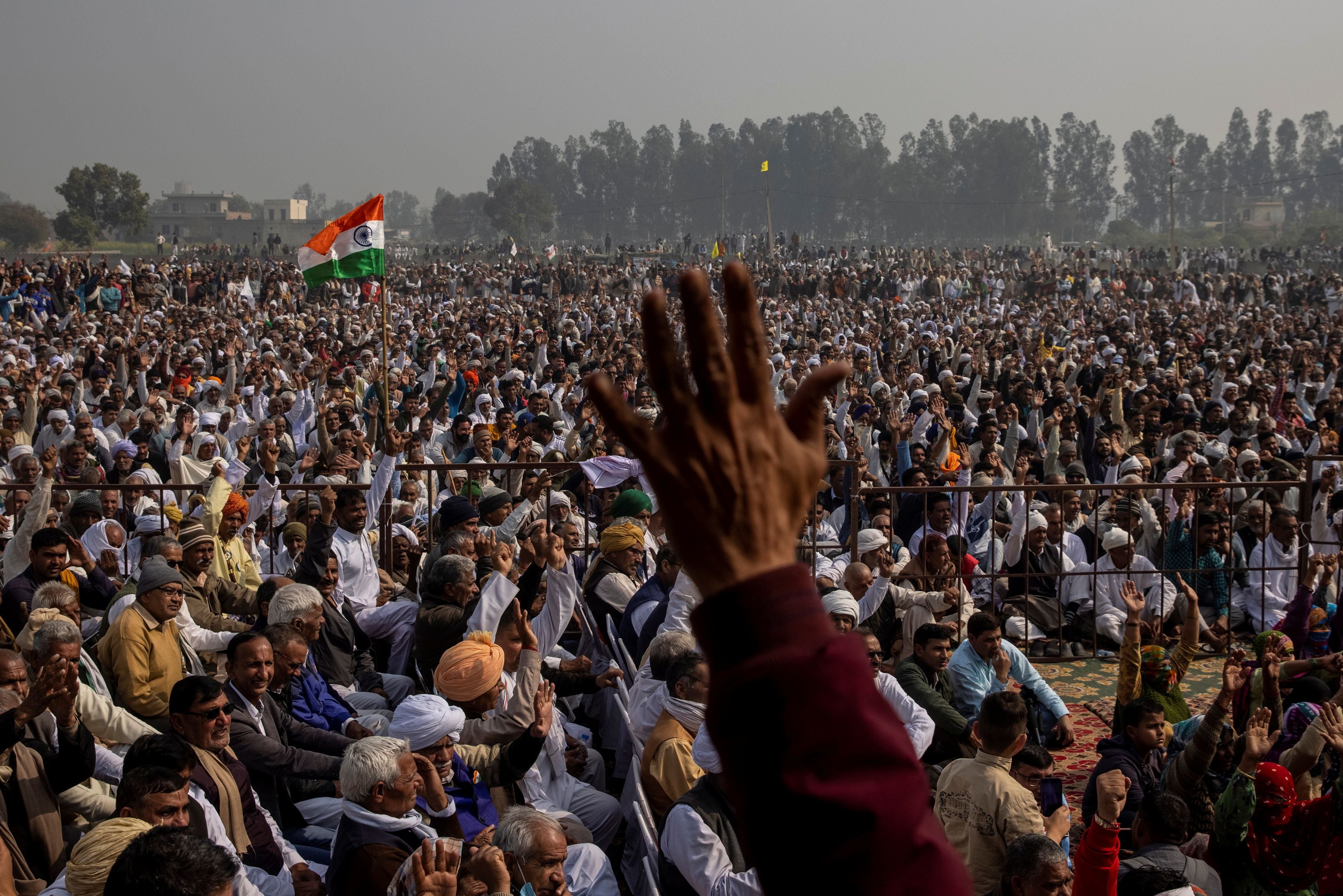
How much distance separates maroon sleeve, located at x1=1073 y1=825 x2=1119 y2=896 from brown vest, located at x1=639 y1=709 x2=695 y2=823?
126cm

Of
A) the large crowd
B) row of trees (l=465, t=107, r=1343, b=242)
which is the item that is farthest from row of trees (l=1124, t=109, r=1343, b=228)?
the large crowd

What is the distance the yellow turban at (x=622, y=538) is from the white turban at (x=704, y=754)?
1.89m

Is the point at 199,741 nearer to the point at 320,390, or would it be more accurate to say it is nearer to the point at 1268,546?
the point at 1268,546

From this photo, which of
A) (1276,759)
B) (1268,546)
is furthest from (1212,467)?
(1276,759)

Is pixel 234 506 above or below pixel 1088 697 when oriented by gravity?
above

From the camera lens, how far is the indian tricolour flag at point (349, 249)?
9.47 metres

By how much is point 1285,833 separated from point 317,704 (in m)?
3.17

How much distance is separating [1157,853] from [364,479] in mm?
5180

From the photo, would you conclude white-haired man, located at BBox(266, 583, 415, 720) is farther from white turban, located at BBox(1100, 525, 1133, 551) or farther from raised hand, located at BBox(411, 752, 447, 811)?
white turban, located at BBox(1100, 525, 1133, 551)

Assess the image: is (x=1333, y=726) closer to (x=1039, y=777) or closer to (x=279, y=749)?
(x=1039, y=777)

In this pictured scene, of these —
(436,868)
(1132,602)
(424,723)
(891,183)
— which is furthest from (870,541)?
(891,183)

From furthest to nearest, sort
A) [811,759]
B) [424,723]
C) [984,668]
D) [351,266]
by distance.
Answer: [351,266], [984,668], [424,723], [811,759]

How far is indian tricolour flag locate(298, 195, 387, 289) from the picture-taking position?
9.47 m

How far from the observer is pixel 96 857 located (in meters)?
2.81
